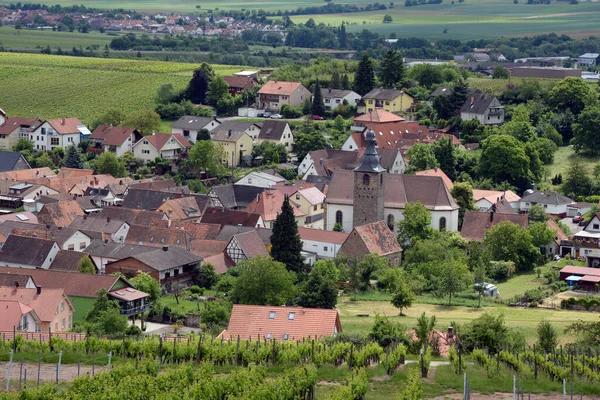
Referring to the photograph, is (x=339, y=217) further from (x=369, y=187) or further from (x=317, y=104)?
(x=317, y=104)

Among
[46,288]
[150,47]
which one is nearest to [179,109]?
[46,288]

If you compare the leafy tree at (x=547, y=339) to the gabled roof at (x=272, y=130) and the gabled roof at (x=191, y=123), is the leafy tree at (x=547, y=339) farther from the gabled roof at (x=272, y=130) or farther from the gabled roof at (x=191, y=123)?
the gabled roof at (x=191, y=123)

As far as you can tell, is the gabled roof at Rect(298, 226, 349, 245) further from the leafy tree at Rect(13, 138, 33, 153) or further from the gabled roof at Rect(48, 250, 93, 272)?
the leafy tree at Rect(13, 138, 33, 153)

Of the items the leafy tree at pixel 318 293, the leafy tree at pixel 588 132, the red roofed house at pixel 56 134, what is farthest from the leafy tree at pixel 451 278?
the red roofed house at pixel 56 134

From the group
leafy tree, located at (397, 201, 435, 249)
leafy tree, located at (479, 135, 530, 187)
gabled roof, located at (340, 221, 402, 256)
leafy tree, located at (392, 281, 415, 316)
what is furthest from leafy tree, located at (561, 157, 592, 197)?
leafy tree, located at (392, 281, 415, 316)

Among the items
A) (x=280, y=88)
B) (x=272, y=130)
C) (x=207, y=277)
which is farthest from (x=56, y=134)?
(x=207, y=277)

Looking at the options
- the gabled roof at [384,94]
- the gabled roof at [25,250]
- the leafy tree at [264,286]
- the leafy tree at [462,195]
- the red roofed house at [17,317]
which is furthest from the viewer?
the gabled roof at [384,94]
